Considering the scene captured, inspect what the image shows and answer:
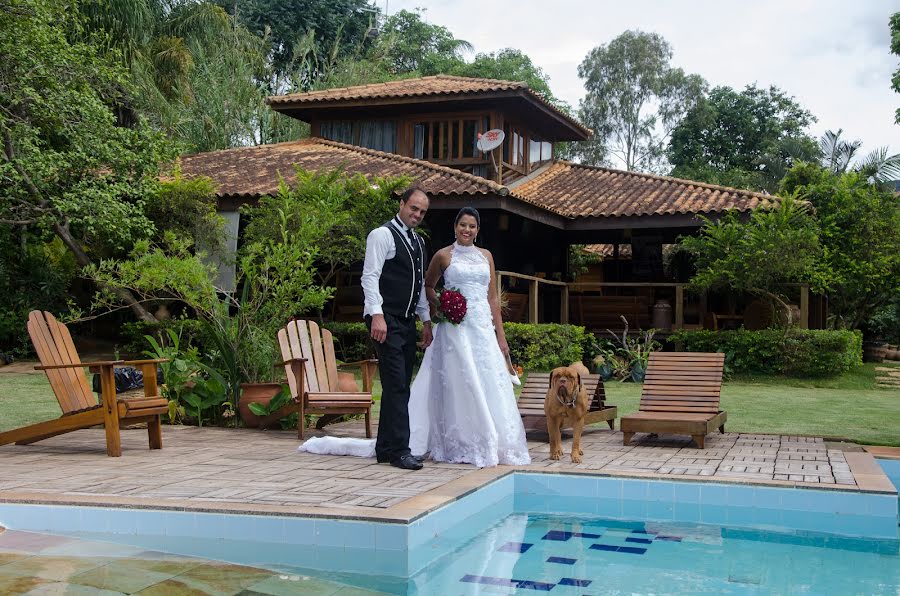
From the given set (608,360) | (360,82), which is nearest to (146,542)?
(608,360)

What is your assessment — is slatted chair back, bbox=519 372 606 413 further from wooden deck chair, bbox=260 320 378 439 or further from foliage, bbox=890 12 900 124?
foliage, bbox=890 12 900 124

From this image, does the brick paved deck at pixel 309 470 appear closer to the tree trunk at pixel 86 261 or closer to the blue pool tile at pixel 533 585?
the blue pool tile at pixel 533 585

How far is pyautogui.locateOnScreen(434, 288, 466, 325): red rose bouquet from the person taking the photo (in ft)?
21.6

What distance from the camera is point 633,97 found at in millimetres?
38844

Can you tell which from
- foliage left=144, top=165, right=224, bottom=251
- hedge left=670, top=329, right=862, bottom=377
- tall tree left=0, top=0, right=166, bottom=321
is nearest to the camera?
tall tree left=0, top=0, right=166, bottom=321

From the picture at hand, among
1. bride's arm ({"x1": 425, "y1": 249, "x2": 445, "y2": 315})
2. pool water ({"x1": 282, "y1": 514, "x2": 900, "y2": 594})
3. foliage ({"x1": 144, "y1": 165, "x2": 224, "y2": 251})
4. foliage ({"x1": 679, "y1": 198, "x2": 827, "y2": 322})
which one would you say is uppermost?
foliage ({"x1": 144, "y1": 165, "x2": 224, "y2": 251})

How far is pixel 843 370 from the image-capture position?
50.9ft

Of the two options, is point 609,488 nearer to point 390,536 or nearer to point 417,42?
point 390,536

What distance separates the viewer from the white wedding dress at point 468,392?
6.55 m

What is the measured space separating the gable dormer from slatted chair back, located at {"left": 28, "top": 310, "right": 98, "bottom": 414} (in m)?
12.2

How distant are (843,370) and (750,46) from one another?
24313 millimetres

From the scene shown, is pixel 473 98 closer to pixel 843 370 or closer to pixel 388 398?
pixel 843 370

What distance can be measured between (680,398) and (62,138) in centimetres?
1267

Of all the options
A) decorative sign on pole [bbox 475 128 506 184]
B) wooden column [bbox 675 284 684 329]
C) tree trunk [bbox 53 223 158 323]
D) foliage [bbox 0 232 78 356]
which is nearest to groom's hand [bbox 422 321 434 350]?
tree trunk [bbox 53 223 158 323]
